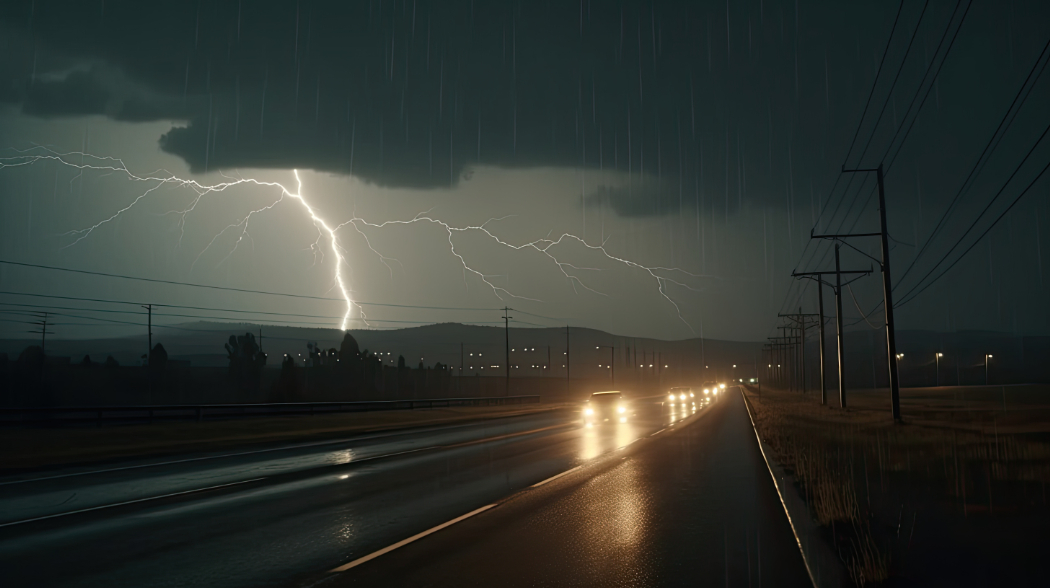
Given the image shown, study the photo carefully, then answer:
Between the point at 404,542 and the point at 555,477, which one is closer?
the point at 404,542

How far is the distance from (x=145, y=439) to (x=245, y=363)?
5591 inches

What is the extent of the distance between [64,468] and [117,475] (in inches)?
108

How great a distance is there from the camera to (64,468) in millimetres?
18188

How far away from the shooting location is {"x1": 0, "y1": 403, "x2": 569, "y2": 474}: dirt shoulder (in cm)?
2014

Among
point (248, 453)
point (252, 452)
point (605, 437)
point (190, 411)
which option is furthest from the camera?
point (190, 411)


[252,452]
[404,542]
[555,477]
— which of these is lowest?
[252,452]

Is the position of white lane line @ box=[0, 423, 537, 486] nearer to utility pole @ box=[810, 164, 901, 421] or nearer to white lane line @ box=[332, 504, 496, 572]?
white lane line @ box=[332, 504, 496, 572]

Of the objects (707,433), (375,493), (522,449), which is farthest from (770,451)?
(375,493)

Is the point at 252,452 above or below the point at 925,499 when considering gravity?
below

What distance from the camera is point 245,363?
528 ft

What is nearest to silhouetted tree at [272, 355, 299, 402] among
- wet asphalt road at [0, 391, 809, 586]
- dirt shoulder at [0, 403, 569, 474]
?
dirt shoulder at [0, 403, 569, 474]

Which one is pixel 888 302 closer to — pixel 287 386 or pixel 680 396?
pixel 680 396

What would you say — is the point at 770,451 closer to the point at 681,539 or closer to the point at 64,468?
the point at 681,539

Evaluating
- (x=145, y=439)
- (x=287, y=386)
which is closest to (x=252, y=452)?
(x=145, y=439)
